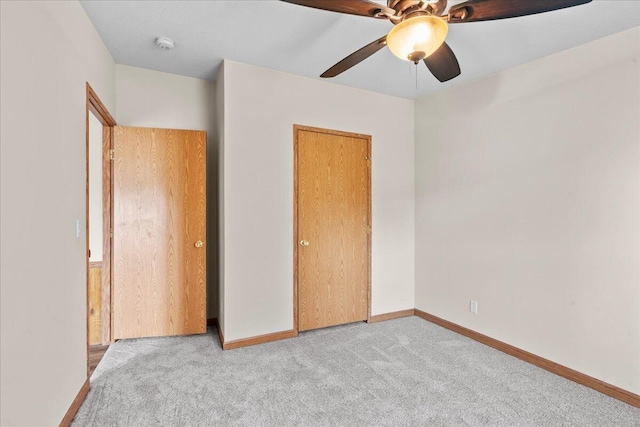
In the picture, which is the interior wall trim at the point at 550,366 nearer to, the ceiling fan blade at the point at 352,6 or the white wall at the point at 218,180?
the white wall at the point at 218,180

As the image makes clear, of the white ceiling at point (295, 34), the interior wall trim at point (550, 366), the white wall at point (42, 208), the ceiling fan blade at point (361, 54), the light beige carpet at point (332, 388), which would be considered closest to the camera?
the white wall at point (42, 208)

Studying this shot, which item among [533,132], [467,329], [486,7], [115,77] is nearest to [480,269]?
[467,329]

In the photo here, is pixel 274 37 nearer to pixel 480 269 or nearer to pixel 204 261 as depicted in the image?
pixel 204 261

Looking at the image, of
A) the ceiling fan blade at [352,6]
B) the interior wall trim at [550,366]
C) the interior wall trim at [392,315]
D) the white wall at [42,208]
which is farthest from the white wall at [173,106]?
the interior wall trim at [550,366]

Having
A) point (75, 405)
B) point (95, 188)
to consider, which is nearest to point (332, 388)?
point (75, 405)

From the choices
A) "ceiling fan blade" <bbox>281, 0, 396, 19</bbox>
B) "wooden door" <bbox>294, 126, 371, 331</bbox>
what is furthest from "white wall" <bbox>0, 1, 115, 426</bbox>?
"wooden door" <bbox>294, 126, 371, 331</bbox>

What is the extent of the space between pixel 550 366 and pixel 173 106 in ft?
13.1

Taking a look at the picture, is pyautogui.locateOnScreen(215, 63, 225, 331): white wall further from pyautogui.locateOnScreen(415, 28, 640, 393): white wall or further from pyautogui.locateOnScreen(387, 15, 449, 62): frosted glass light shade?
pyautogui.locateOnScreen(415, 28, 640, 393): white wall

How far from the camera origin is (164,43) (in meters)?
2.52

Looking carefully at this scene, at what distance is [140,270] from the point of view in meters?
3.03

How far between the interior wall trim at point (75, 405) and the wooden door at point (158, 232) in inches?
33.3

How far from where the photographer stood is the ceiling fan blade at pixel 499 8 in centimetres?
140

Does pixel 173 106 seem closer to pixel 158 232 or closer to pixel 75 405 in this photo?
pixel 158 232

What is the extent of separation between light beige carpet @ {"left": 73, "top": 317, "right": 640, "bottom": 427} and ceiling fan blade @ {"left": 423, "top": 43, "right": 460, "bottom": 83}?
208 cm
